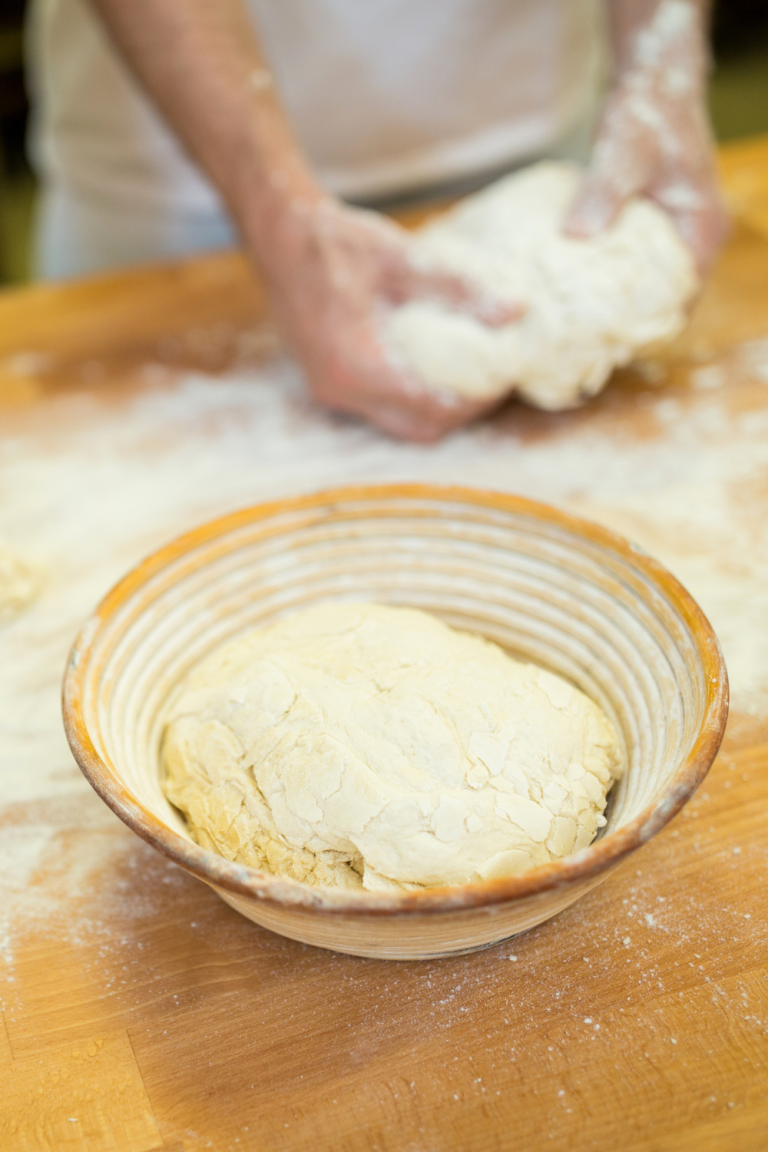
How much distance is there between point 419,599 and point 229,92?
82 cm

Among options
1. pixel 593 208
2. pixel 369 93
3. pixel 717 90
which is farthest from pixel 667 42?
pixel 717 90

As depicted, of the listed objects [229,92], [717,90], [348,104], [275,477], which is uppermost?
[229,92]

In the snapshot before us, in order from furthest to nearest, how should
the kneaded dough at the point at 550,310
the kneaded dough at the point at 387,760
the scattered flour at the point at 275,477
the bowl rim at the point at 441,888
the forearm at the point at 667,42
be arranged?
the forearm at the point at 667,42, the kneaded dough at the point at 550,310, the scattered flour at the point at 275,477, the kneaded dough at the point at 387,760, the bowl rim at the point at 441,888

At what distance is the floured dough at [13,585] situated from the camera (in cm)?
106

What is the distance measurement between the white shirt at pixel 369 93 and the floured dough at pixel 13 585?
805 mm

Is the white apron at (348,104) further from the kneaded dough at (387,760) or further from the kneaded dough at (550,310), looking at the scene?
the kneaded dough at (387,760)

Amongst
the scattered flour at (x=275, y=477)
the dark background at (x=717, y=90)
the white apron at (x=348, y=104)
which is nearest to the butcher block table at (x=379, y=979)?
the scattered flour at (x=275, y=477)

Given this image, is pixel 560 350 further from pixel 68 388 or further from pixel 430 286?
pixel 68 388

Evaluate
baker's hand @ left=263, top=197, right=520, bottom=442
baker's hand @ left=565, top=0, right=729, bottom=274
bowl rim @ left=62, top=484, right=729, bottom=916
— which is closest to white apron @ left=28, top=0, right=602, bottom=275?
baker's hand @ left=565, top=0, right=729, bottom=274

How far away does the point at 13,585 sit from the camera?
1.07 meters

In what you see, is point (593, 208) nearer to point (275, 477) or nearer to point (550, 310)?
point (550, 310)

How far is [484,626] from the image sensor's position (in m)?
0.93

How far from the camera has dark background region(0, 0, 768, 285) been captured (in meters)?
4.18

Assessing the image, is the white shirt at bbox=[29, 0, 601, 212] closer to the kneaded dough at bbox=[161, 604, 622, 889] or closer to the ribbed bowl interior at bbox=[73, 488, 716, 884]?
the ribbed bowl interior at bbox=[73, 488, 716, 884]
